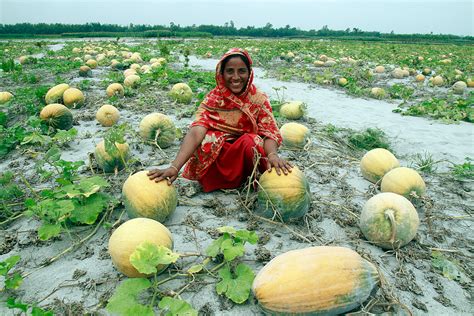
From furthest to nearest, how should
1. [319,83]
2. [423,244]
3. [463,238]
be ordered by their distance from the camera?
1. [319,83]
2. [463,238]
3. [423,244]

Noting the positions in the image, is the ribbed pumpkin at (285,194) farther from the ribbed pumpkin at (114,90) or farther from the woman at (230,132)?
the ribbed pumpkin at (114,90)

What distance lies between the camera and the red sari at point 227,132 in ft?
10.3

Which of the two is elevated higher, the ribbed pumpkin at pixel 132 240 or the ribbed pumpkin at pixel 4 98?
the ribbed pumpkin at pixel 4 98

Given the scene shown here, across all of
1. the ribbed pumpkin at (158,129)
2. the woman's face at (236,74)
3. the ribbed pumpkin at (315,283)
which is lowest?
the ribbed pumpkin at (315,283)

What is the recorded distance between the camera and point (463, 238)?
2.75 metres

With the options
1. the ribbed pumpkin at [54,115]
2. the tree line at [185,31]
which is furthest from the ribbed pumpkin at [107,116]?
the tree line at [185,31]

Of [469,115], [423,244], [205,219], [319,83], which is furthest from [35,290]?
[319,83]

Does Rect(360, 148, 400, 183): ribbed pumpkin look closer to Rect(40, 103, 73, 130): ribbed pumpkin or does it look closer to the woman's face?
A: the woman's face

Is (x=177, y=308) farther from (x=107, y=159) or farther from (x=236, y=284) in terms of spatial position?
(x=107, y=159)

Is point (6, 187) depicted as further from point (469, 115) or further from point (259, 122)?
point (469, 115)

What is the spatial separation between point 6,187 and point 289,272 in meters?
2.54

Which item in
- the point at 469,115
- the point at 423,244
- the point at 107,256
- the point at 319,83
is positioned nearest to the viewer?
the point at 107,256

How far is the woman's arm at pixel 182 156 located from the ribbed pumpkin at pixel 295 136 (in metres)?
1.48

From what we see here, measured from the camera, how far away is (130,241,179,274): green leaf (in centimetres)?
178
